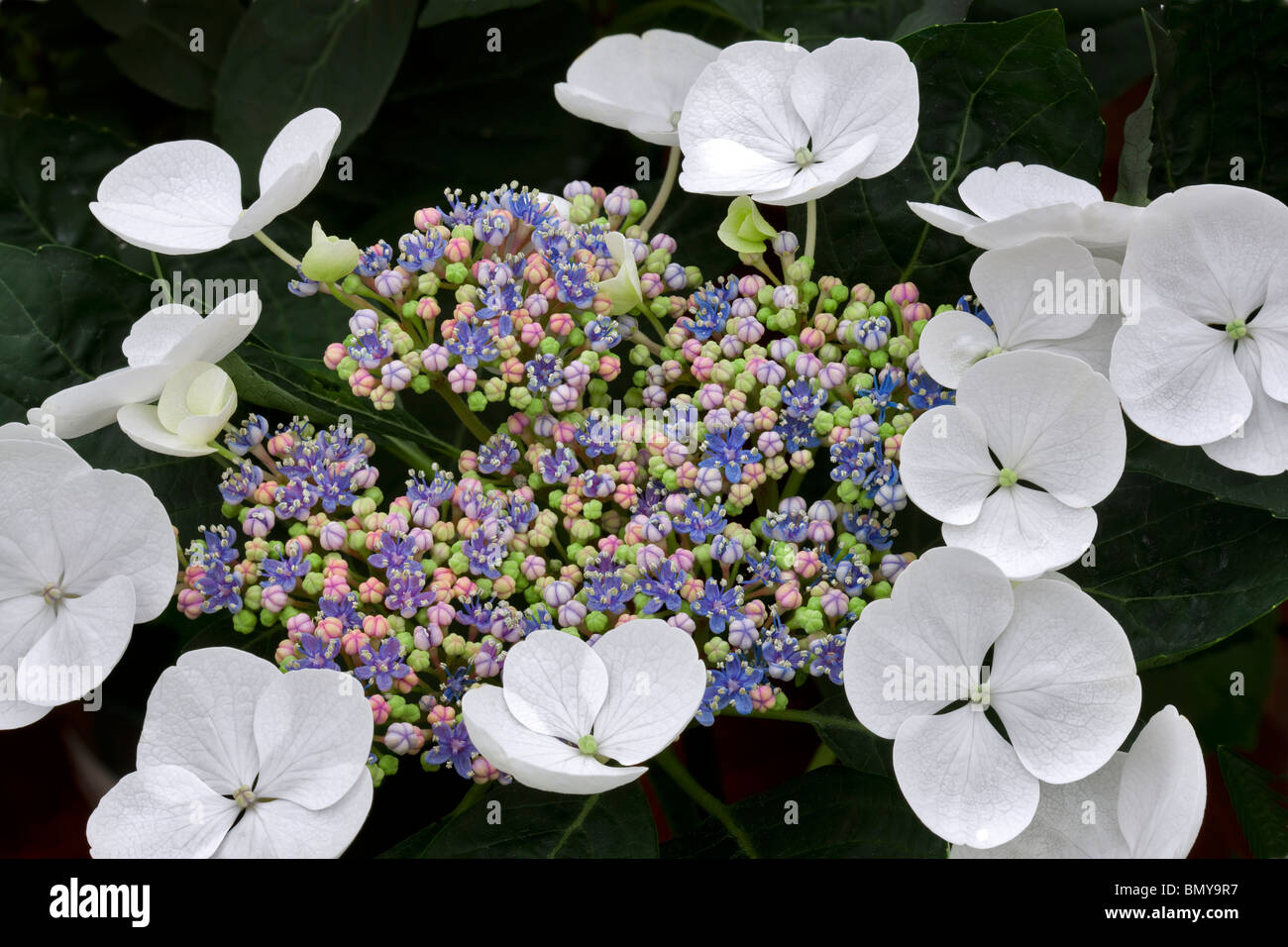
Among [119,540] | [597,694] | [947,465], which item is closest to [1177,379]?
[947,465]

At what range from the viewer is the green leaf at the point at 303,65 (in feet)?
3.28

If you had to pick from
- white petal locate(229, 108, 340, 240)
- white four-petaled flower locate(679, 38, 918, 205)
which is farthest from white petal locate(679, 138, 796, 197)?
white petal locate(229, 108, 340, 240)

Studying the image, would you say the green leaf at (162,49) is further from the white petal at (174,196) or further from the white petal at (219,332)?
the white petal at (219,332)

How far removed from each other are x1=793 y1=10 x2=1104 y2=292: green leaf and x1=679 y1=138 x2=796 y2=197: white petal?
0.33 feet

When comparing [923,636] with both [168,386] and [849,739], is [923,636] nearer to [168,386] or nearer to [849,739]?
[849,739]

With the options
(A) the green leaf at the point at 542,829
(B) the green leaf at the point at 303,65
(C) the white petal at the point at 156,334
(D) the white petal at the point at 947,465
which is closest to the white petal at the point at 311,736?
(A) the green leaf at the point at 542,829

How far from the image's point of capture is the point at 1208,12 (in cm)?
77

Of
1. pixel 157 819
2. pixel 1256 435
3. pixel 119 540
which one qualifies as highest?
pixel 1256 435

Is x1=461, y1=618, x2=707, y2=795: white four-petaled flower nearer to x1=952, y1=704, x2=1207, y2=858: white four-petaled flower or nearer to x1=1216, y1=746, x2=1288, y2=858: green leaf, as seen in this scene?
x1=952, y1=704, x2=1207, y2=858: white four-petaled flower

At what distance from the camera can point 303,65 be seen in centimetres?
102

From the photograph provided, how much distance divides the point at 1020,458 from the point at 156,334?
0.50 meters

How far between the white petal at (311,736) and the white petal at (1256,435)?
1.62 ft

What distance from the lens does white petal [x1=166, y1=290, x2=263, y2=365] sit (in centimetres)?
Result: 65

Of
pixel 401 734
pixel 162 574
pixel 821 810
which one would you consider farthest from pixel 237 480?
pixel 821 810
